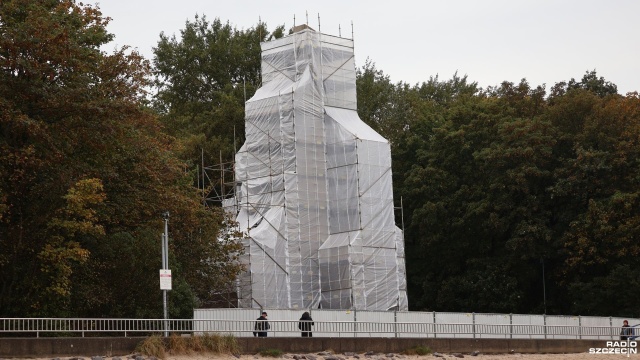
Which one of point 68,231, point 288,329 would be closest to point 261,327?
point 288,329

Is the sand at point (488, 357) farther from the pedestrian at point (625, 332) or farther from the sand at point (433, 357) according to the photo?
the pedestrian at point (625, 332)

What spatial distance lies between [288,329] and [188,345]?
21.6 ft

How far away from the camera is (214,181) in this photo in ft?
239

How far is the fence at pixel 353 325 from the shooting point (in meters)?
31.6

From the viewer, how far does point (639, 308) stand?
188ft

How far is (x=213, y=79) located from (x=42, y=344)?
59587 millimetres

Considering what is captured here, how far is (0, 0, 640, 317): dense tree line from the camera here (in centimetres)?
3706

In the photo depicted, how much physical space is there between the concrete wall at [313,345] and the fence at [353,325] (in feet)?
2.64

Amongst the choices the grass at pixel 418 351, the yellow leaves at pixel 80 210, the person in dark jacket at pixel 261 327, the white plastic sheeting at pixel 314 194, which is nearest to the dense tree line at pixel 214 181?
the yellow leaves at pixel 80 210

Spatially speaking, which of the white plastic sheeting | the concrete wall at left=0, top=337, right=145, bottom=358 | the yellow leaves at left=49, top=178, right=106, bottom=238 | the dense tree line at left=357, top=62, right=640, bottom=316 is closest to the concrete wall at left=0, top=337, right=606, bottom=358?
the concrete wall at left=0, top=337, right=145, bottom=358

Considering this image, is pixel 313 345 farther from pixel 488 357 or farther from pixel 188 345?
pixel 488 357

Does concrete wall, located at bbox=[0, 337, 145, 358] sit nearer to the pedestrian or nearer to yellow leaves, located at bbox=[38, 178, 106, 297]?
yellow leaves, located at bbox=[38, 178, 106, 297]

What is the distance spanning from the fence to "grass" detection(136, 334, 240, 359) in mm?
625

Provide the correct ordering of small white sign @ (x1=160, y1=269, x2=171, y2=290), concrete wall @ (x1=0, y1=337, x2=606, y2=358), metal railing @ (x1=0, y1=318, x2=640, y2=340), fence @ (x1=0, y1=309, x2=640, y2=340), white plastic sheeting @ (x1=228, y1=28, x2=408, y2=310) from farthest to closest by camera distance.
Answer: white plastic sheeting @ (x1=228, y1=28, x2=408, y2=310), small white sign @ (x1=160, y1=269, x2=171, y2=290), fence @ (x1=0, y1=309, x2=640, y2=340), metal railing @ (x1=0, y1=318, x2=640, y2=340), concrete wall @ (x1=0, y1=337, x2=606, y2=358)
